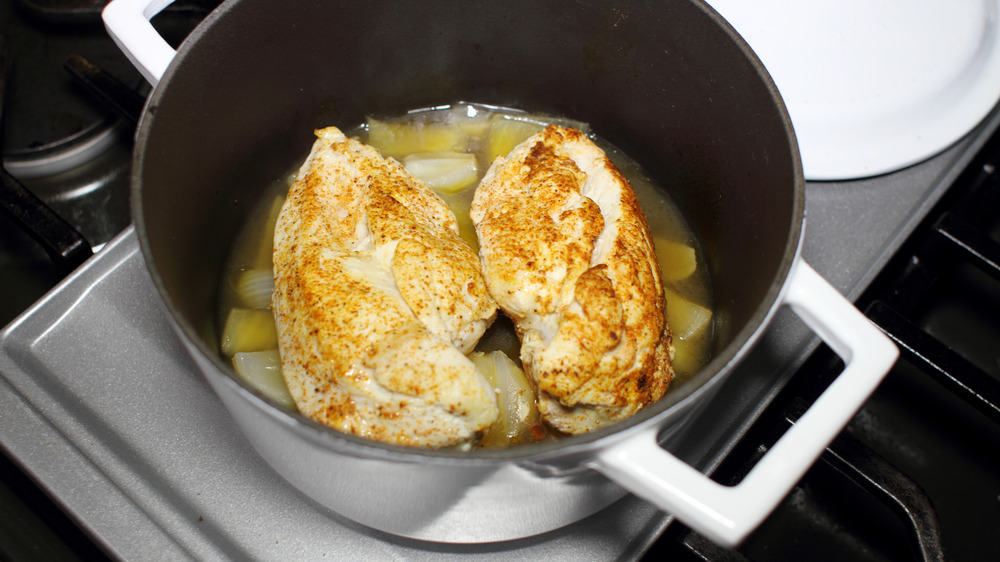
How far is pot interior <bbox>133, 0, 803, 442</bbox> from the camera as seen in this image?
1.10m

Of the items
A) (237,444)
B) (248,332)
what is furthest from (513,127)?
(237,444)

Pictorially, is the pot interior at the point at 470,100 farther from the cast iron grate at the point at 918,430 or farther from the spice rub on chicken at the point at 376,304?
the cast iron grate at the point at 918,430

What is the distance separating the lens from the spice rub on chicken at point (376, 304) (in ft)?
3.36

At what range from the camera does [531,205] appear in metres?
1.26

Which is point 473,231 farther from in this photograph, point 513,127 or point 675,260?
point 675,260

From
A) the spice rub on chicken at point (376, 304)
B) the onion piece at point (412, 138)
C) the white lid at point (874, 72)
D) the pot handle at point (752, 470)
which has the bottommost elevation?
the spice rub on chicken at point (376, 304)

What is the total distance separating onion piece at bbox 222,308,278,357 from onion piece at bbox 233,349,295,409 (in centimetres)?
3

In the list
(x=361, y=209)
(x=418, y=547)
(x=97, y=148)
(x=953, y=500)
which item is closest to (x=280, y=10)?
(x=361, y=209)

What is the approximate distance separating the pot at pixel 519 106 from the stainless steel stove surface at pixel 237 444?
11 cm

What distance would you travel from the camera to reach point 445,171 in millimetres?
1484

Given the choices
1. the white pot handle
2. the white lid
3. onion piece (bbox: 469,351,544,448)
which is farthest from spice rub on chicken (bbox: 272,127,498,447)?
the white lid

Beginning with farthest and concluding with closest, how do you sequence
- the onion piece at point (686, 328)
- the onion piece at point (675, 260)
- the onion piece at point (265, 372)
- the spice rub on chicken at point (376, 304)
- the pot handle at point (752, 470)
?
1. the onion piece at point (675, 260)
2. the onion piece at point (686, 328)
3. the onion piece at point (265, 372)
4. the spice rub on chicken at point (376, 304)
5. the pot handle at point (752, 470)

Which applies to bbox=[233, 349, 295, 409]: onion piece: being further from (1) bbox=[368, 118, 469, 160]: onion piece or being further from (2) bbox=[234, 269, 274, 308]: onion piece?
(1) bbox=[368, 118, 469, 160]: onion piece

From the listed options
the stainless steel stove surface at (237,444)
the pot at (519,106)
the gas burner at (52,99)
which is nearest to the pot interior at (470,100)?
the pot at (519,106)
